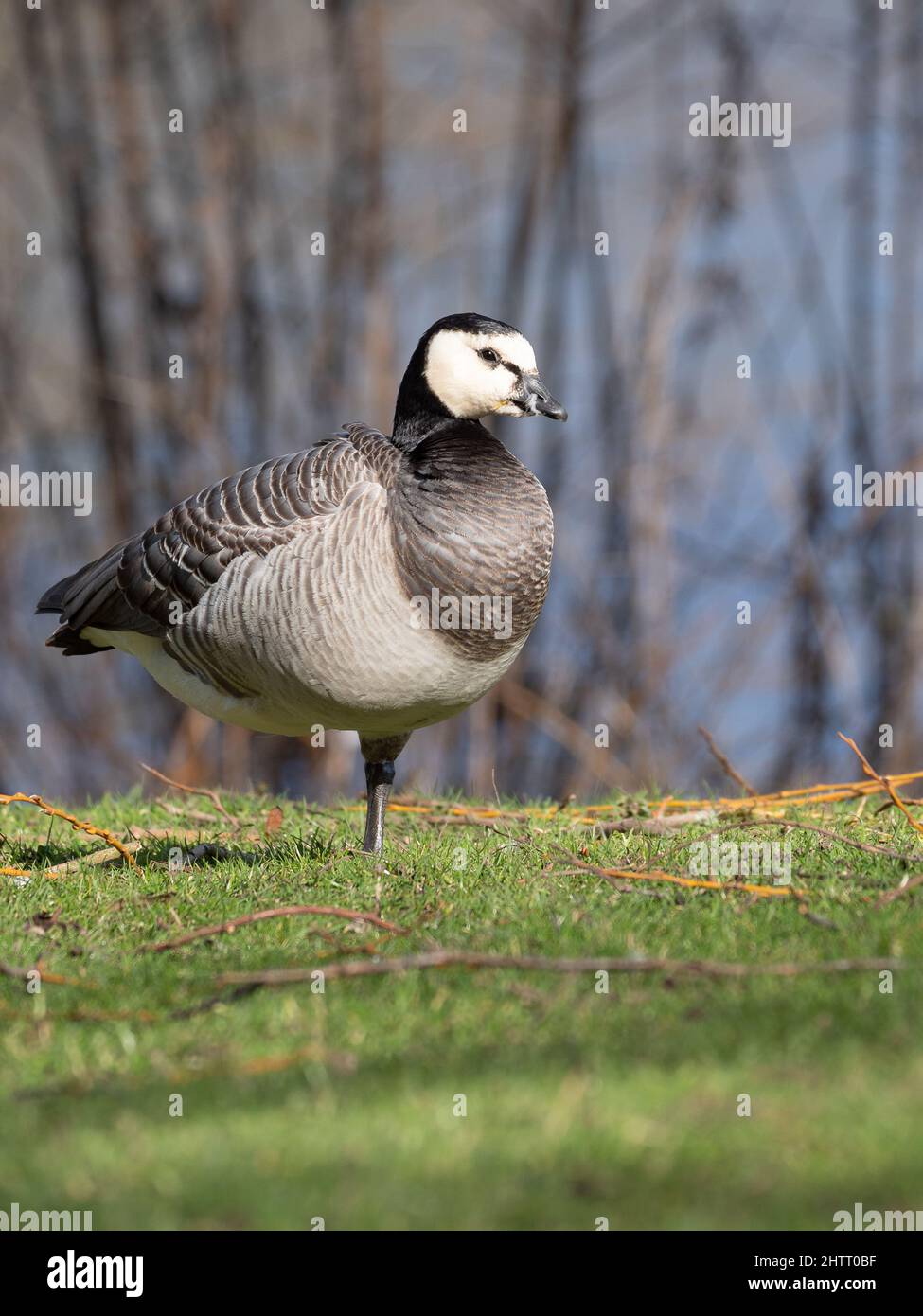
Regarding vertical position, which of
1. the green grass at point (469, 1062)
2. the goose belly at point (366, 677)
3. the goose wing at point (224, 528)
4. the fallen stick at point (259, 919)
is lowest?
the green grass at point (469, 1062)

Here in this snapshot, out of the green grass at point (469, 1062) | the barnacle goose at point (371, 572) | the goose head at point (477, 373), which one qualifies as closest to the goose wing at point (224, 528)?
the barnacle goose at point (371, 572)

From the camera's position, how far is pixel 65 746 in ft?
36.0

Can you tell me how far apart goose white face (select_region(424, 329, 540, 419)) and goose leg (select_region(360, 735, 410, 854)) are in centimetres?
126

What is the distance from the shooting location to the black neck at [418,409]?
5754mm

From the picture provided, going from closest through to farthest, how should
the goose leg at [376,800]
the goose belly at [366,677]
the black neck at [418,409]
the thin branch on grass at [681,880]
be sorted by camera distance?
the thin branch on grass at [681,880]
the goose belly at [366,677]
the goose leg at [376,800]
the black neck at [418,409]

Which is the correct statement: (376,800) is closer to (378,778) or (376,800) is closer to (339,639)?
(378,778)

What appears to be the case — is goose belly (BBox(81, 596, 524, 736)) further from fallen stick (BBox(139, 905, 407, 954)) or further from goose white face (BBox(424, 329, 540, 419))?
fallen stick (BBox(139, 905, 407, 954))

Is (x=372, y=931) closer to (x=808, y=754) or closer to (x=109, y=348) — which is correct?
(x=808, y=754)

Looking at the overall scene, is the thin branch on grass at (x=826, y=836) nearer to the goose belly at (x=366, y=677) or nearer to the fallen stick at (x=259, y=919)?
the goose belly at (x=366, y=677)

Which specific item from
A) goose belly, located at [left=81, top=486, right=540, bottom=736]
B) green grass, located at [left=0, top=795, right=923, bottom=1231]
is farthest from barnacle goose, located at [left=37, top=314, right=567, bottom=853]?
green grass, located at [left=0, top=795, right=923, bottom=1231]

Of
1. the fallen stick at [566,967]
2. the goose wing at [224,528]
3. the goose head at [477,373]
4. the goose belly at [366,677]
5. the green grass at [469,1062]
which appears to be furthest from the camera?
the goose head at [477,373]

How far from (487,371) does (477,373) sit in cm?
4

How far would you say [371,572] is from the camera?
4961 mm

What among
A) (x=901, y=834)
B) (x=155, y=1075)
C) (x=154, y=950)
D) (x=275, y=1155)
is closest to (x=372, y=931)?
(x=154, y=950)
